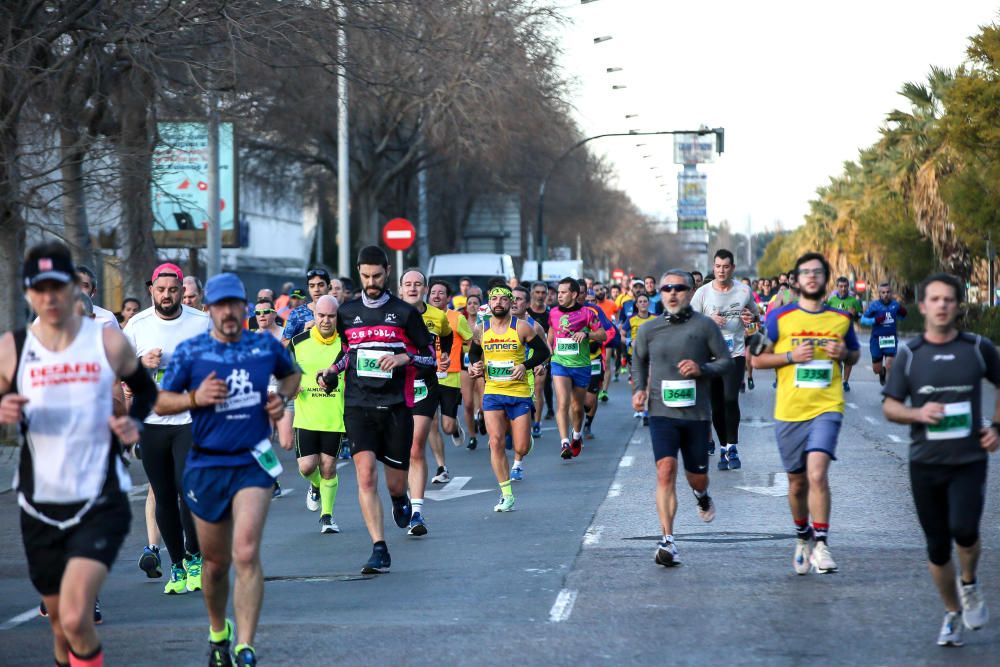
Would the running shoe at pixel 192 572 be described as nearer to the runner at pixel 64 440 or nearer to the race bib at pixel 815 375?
the runner at pixel 64 440

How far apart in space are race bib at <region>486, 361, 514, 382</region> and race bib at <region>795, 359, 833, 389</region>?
174 inches

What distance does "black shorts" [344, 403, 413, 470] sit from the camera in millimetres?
9961

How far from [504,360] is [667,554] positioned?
14.2 feet

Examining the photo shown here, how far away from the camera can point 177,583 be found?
9.05m

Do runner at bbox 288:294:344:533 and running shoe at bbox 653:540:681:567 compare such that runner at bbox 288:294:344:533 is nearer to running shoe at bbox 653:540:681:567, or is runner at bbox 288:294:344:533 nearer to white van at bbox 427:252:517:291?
running shoe at bbox 653:540:681:567

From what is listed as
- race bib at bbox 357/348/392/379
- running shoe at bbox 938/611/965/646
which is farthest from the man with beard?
running shoe at bbox 938/611/965/646

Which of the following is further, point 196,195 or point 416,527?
point 196,195

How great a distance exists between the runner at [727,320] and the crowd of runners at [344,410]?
2 cm

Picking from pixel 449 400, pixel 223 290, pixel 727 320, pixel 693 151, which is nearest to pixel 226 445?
pixel 223 290

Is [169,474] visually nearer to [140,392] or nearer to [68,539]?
[140,392]

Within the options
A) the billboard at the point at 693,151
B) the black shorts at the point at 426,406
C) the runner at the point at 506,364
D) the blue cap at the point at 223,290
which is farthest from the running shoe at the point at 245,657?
the billboard at the point at 693,151

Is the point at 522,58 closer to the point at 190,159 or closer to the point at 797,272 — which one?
the point at 190,159

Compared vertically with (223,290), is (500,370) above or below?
below

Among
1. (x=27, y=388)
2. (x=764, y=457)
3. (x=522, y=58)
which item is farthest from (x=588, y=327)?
(x=522, y=58)
